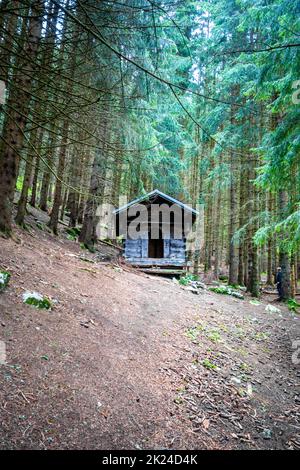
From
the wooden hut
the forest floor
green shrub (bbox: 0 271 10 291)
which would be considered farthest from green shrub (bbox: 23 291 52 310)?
the wooden hut

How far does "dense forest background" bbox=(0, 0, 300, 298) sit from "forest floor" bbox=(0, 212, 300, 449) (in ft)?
7.07

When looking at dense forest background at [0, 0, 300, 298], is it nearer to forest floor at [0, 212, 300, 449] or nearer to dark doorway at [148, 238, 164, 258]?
forest floor at [0, 212, 300, 449]

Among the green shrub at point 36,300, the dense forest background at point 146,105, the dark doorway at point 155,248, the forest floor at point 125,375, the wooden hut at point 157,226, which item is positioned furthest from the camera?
the dark doorway at point 155,248

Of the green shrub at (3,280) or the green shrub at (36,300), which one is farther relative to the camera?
the green shrub at (36,300)

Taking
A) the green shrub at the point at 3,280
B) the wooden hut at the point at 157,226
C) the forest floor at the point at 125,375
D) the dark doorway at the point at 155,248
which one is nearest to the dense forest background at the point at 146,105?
the green shrub at the point at 3,280

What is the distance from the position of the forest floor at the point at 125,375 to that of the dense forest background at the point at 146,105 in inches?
84.9

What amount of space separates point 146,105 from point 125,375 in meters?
9.56

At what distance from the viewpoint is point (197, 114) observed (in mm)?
17250

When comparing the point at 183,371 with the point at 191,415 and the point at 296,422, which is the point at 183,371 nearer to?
the point at 191,415

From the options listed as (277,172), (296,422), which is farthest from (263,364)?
(277,172)

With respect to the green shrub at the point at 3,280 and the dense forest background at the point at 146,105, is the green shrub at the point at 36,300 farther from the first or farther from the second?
the dense forest background at the point at 146,105

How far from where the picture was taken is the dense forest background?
317cm

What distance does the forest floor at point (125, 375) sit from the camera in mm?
2805

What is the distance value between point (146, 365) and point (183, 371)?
66 centimetres
